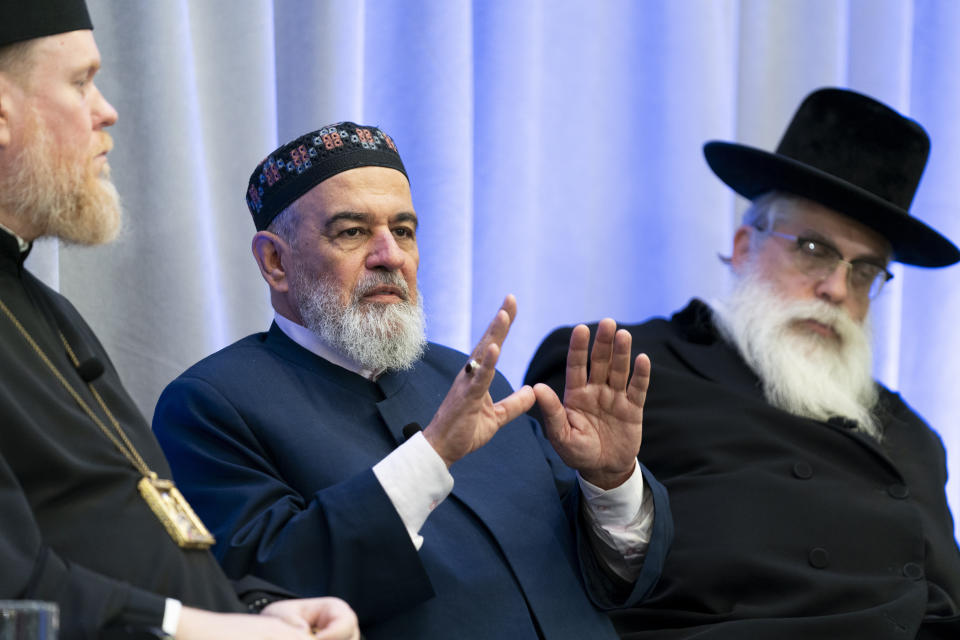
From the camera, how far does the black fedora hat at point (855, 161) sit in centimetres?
356

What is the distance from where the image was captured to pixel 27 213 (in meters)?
2.00

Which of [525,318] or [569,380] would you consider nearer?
→ [569,380]

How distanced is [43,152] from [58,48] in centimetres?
18

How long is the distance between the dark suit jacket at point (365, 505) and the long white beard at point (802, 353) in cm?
91

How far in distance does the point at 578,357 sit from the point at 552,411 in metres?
0.13

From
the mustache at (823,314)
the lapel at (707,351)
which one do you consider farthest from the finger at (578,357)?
the mustache at (823,314)

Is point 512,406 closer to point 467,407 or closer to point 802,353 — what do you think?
point 467,407

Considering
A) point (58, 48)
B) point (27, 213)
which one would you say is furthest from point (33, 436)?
point (58, 48)

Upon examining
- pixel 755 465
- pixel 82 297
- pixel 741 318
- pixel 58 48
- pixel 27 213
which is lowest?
pixel 755 465

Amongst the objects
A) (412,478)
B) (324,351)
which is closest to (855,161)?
(324,351)

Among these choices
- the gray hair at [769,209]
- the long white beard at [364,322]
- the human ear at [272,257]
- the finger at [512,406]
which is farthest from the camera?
the gray hair at [769,209]

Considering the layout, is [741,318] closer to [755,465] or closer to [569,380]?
[755,465]

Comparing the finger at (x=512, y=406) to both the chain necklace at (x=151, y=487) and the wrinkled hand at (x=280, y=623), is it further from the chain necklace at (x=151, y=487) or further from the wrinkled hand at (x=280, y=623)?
the chain necklace at (x=151, y=487)

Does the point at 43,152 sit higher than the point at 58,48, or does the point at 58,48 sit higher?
the point at 58,48
